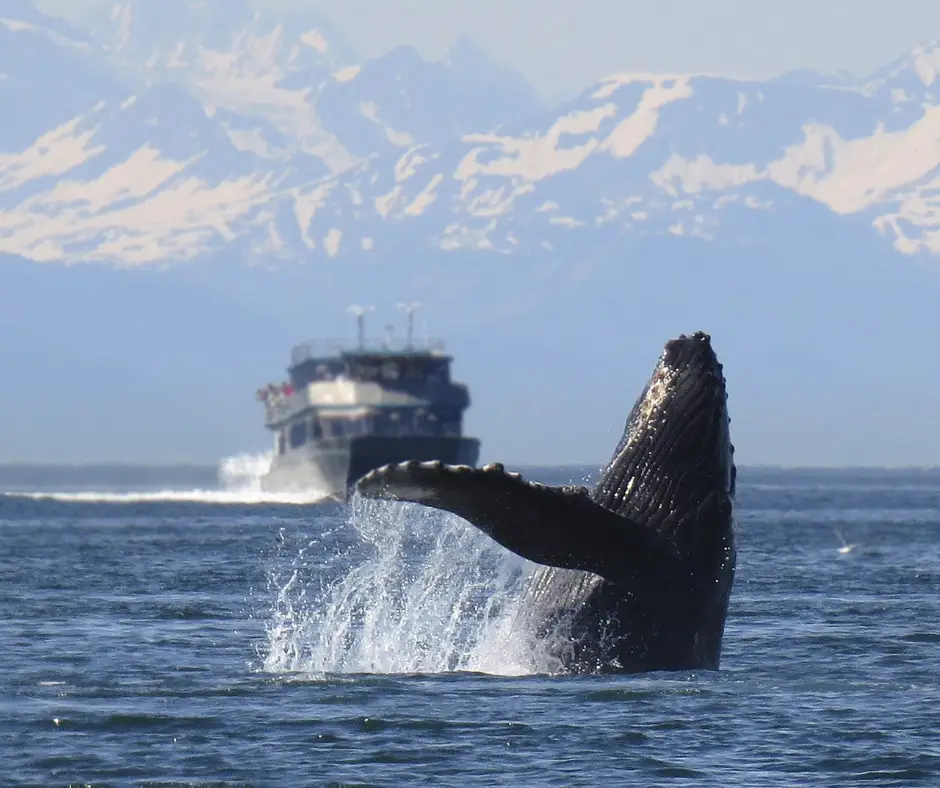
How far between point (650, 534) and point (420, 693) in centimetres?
351

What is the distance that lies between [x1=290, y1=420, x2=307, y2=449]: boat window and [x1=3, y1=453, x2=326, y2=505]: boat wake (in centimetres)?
248

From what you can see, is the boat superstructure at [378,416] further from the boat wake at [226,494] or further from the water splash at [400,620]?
the water splash at [400,620]

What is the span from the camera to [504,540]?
15.5 meters

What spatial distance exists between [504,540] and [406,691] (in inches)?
146

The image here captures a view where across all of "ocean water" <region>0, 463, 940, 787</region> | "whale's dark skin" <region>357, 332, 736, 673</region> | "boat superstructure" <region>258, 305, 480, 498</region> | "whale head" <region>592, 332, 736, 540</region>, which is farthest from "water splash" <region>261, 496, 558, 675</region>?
"boat superstructure" <region>258, 305, 480, 498</region>

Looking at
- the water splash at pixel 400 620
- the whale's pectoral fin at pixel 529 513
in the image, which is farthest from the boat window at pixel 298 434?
the whale's pectoral fin at pixel 529 513

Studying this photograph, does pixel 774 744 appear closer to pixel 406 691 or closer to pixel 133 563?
pixel 406 691

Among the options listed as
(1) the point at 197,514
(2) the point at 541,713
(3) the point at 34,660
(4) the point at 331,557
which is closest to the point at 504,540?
(2) the point at 541,713

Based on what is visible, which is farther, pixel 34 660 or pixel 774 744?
pixel 34 660

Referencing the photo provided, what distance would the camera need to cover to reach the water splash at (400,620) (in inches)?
739

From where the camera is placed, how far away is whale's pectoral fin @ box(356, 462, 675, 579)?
1482 centimetres

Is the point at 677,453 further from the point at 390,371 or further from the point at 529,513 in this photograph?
the point at 390,371

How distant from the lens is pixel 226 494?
406ft

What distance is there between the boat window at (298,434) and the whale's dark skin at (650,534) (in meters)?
82.0
